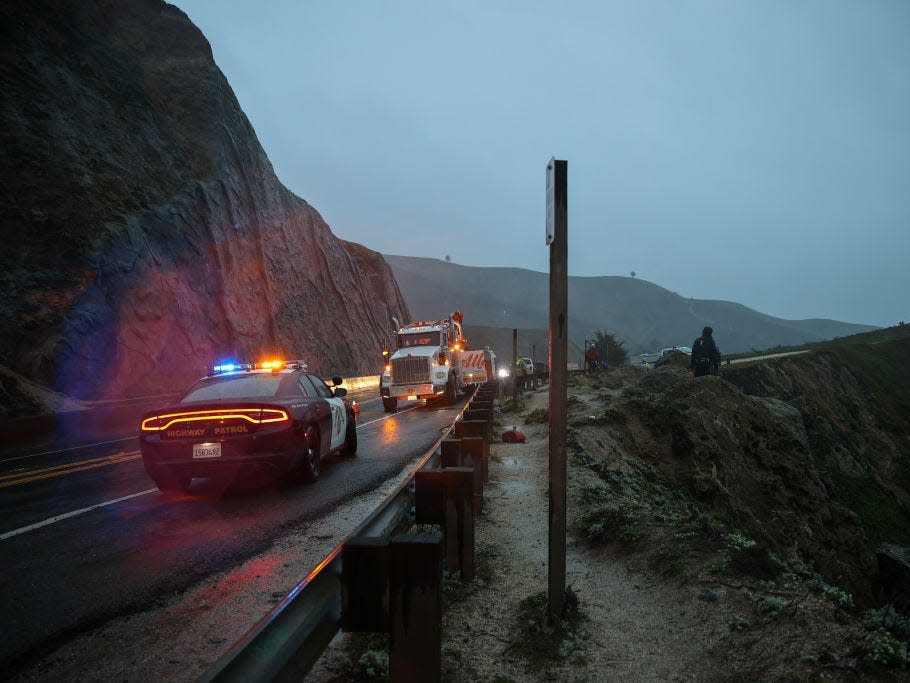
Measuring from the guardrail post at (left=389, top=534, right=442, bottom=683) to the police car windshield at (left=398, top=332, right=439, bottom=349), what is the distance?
20.3m

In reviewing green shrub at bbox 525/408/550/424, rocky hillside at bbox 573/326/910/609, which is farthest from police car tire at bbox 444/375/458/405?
rocky hillside at bbox 573/326/910/609

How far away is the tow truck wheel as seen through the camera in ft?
26.7

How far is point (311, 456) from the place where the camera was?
838 centimetres

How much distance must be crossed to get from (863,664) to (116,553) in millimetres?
5626

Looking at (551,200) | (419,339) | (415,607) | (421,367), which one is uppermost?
(551,200)

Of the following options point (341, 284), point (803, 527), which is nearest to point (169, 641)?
point (803, 527)

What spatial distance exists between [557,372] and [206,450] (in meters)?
5.05

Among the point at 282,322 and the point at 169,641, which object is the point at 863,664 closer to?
the point at 169,641

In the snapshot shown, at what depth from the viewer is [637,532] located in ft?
18.4

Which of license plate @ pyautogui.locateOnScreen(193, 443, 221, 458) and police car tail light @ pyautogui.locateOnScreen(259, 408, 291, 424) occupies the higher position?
police car tail light @ pyautogui.locateOnScreen(259, 408, 291, 424)

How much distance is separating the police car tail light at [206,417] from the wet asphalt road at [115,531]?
0.96 metres

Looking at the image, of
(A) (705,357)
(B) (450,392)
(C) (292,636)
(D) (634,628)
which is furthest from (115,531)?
(B) (450,392)

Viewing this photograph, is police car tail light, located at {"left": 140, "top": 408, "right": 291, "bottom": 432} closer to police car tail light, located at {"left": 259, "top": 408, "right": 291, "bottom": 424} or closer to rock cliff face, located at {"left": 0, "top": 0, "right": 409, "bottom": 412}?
police car tail light, located at {"left": 259, "top": 408, "right": 291, "bottom": 424}

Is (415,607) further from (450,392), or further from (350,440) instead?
(450,392)
